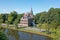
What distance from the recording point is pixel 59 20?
34750 mm

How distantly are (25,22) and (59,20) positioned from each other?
488 inches

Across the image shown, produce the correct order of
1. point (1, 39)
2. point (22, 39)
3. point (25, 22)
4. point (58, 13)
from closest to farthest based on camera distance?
point (1, 39)
point (22, 39)
point (58, 13)
point (25, 22)

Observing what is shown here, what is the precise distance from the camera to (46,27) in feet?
103

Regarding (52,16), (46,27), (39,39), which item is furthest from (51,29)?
(52,16)

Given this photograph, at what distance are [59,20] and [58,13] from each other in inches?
152

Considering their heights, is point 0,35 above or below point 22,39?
above

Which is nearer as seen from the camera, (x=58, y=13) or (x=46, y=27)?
(x=46, y=27)

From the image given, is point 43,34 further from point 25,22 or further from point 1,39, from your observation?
point 1,39

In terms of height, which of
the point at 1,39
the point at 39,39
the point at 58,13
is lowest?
the point at 39,39

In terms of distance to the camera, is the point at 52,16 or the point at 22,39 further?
the point at 52,16

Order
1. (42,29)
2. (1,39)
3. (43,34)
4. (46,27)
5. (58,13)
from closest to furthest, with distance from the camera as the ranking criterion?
(1,39)
(43,34)
(46,27)
(42,29)
(58,13)

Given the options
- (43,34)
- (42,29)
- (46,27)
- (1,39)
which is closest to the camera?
(1,39)

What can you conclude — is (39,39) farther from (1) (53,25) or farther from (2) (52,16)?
(2) (52,16)

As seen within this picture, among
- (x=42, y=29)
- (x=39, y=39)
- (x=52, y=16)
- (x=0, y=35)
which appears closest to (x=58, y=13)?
(x=52, y=16)
